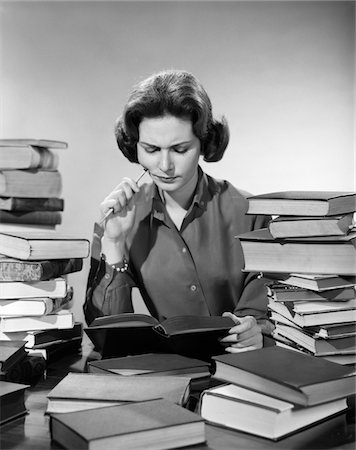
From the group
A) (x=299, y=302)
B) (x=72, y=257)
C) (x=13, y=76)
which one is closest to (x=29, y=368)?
(x=72, y=257)

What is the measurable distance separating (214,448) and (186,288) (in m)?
1.00

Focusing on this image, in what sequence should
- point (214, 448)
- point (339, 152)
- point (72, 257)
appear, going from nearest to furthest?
point (214, 448) → point (72, 257) → point (339, 152)

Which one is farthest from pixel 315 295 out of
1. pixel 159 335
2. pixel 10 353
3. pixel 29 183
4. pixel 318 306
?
pixel 29 183

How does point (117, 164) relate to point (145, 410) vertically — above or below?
above

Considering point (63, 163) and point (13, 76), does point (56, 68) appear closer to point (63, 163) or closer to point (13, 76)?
point (13, 76)

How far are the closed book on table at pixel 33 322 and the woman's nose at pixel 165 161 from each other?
485 mm

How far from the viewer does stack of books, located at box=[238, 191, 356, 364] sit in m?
1.34

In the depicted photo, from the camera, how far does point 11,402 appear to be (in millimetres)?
1146

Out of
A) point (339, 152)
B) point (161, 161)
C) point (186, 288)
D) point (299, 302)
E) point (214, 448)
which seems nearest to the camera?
point (214, 448)

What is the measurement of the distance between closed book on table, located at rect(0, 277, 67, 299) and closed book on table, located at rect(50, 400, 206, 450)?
52 centimetres

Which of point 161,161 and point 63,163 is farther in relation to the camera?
point 63,163

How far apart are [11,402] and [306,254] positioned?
0.63m

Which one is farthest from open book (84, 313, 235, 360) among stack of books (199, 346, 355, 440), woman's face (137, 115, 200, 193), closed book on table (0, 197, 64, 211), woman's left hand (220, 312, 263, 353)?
closed book on table (0, 197, 64, 211)

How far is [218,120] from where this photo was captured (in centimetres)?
203
